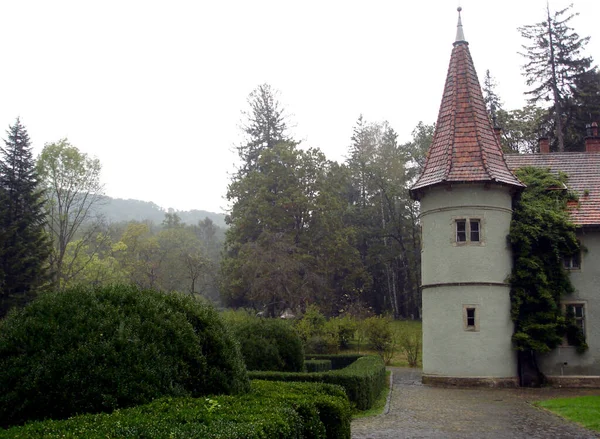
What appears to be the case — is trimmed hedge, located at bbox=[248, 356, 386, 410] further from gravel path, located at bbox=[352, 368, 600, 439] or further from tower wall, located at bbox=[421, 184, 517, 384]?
tower wall, located at bbox=[421, 184, 517, 384]

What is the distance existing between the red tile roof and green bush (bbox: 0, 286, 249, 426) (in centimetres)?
1496

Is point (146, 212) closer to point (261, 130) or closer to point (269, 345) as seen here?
point (261, 130)

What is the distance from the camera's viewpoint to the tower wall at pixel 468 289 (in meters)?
20.5

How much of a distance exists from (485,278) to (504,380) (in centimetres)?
348

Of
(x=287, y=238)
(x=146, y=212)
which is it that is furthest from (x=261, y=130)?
(x=146, y=212)

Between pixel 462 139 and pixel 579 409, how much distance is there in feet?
35.5

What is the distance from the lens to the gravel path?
11.6 metres

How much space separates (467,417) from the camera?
1362 centimetres

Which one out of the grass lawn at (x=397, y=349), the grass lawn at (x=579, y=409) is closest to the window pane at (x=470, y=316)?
the grass lawn at (x=579, y=409)

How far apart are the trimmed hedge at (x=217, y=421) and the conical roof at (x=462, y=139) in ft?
47.4

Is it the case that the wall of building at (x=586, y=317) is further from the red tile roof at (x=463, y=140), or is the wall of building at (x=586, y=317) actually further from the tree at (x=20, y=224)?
the tree at (x=20, y=224)

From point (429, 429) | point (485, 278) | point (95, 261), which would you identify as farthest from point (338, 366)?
point (95, 261)

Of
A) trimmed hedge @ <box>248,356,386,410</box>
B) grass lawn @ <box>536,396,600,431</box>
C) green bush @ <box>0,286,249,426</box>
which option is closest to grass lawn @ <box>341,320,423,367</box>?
grass lawn @ <box>536,396,600,431</box>

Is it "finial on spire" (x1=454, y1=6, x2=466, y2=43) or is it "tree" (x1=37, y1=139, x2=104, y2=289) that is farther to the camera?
"tree" (x1=37, y1=139, x2=104, y2=289)
